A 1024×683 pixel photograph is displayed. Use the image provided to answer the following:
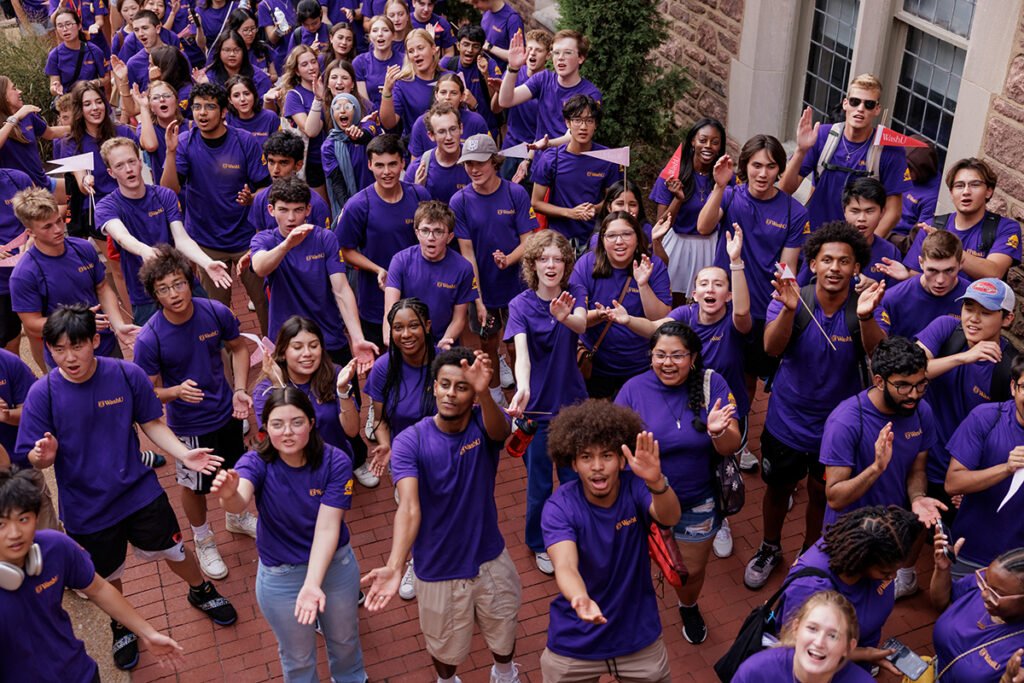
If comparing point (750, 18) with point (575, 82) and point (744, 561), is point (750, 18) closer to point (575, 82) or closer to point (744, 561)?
point (575, 82)

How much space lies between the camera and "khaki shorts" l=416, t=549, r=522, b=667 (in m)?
5.36

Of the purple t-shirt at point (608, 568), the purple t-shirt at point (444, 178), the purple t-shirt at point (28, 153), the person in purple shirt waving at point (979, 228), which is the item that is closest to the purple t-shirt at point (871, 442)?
the purple t-shirt at point (608, 568)

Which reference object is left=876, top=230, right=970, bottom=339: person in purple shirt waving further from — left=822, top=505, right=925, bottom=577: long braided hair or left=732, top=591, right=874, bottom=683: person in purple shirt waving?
left=732, top=591, right=874, bottom=683: person in purple shirt waving

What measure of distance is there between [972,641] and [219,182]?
264 inches

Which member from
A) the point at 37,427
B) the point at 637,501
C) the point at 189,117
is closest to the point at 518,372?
the point at 637,501

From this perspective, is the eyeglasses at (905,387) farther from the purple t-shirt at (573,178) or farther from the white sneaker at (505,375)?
the white sneaker at (505,375)

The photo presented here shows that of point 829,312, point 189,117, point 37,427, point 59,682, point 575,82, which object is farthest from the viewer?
point 189,117

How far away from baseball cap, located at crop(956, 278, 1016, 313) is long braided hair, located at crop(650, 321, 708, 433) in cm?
162

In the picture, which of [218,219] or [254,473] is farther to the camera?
[218,219]

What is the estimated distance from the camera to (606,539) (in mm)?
4723

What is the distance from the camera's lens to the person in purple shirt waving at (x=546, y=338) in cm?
642

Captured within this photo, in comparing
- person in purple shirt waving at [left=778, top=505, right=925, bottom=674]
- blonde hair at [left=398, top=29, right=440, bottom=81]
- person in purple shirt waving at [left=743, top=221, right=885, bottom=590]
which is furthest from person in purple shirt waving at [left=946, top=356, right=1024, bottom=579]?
blonde hair at [left=398, top=29, right=440, bottom=81]

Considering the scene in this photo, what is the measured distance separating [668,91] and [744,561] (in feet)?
18.2

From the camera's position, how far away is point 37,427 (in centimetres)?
566
